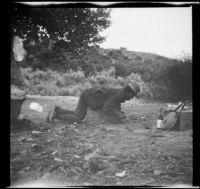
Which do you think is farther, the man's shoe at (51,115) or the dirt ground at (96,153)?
the man's shoe at (51,115)

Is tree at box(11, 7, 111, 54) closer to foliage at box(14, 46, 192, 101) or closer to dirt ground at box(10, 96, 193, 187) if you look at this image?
foliage at box(14, 46, 192, 101)

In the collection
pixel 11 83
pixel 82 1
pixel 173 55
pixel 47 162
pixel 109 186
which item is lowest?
pixel 109 186

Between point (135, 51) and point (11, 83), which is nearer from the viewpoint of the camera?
point (11, 83)

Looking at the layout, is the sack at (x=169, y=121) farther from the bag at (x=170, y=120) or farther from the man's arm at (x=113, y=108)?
the man's arm at (x=113, y=108)

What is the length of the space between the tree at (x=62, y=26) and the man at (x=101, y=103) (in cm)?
103

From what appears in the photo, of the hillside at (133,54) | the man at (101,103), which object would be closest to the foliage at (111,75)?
the hillside at (133,54)

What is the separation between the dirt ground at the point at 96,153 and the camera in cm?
441

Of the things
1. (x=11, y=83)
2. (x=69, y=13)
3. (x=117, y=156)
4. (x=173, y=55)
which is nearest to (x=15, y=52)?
(x=11, y=83)

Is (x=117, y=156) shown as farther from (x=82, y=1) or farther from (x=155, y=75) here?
(x=82, y=1)
